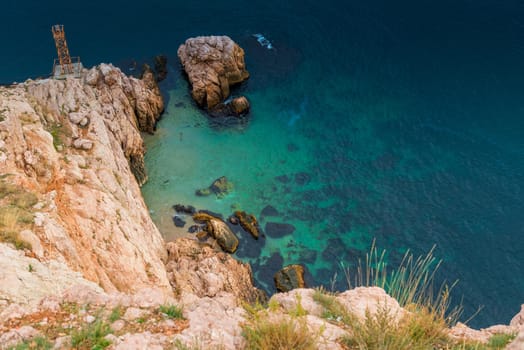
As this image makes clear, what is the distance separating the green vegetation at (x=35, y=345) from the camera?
7301 mm

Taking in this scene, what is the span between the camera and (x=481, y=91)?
40156 millimetres

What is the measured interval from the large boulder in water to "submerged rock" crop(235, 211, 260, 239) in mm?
1279

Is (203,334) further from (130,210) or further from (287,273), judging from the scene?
(287,273)

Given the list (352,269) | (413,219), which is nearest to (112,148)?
(352,269)

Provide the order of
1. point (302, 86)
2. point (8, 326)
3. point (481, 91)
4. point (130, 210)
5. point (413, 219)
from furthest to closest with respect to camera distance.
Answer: point (302, 86), point (481, 91), point (413, 219), point (130, 210), point (8, 326)

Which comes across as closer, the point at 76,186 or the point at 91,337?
the point at 91,337

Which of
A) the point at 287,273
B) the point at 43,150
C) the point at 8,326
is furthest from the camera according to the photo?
the point at 287,273

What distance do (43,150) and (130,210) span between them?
219 inches

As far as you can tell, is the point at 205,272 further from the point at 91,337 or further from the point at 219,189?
the point at 91,337

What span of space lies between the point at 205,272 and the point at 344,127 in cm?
2101

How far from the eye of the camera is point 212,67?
41.8 meters

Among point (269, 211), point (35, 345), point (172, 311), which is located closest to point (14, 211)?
point (35, 345)

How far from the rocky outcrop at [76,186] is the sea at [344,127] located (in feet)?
22.9

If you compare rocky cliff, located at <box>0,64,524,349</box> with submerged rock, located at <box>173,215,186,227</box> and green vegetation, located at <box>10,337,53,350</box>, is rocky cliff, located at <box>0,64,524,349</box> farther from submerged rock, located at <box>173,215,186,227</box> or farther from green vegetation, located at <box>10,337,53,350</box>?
submerged rock, located at <box>173,215,186,227</box>
